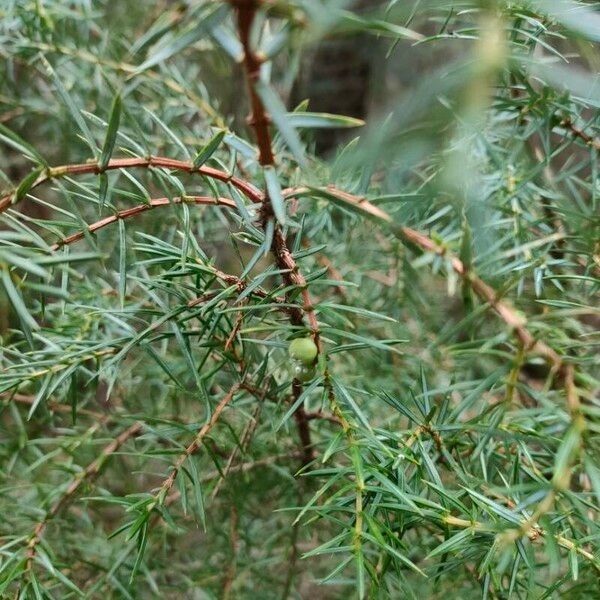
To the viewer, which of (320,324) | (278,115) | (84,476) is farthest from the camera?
(84,476)

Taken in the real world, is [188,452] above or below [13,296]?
below

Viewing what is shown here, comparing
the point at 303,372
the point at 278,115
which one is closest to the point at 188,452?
the point at 303,372

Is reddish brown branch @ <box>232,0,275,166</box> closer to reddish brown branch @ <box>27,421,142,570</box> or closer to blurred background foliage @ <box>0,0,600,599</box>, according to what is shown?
blurred background foliage @ <box>0,0,600,599</box>

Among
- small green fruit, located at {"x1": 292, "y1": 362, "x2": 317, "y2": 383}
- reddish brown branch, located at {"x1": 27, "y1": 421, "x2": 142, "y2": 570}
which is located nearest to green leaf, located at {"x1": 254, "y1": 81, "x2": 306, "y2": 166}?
small green fruit, located at {"x1": 292, "y1": 362, "x2": 317, "y2": 383}

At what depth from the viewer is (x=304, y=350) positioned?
0.25 metres

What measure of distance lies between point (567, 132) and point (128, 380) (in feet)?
1.21

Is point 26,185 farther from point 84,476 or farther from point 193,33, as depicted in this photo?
point 84,476

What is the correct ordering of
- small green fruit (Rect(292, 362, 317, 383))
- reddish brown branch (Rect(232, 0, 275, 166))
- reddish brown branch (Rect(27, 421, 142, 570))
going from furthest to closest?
1. reddish brown branch (Rect(27, 421, 142, 570))
2. small green fruit (Rect(292, 362, 317, 383))
3. reddish brown branch (Rect(232, 0, 275, 166))

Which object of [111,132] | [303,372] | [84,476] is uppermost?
[111,132]

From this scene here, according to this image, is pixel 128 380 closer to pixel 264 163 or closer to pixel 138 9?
pixel 264 163

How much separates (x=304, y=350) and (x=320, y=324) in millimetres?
31

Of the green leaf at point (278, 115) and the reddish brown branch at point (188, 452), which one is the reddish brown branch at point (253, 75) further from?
the reddish brown branch at point (188, 452)

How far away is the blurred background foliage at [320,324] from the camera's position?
19 centimetres

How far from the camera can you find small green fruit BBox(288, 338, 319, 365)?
251 mm
